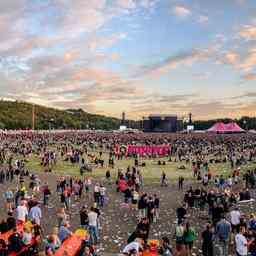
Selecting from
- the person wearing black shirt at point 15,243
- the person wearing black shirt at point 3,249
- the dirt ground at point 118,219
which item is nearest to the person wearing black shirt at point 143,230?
the dirt ground at point 118,219

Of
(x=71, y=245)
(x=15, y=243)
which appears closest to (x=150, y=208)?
(x=71, y=245)

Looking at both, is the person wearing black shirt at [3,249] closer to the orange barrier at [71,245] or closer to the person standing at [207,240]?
the orange barrier at [71,245]

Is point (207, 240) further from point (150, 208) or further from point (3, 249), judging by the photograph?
point (150, 208)

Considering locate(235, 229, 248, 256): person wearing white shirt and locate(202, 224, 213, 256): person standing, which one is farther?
locate(202, 224, 213, 256): person standing

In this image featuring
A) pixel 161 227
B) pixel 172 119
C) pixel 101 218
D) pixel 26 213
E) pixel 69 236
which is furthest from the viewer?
pixel 172 119

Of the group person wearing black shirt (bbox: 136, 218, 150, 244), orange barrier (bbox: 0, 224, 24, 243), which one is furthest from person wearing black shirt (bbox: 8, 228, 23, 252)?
person wearing black shirt (bbox: 136, 218, 150, 244)

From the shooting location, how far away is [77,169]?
148 feet

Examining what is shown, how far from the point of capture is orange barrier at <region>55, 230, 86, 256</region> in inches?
480

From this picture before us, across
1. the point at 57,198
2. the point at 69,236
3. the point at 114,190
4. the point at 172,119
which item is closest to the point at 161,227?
the point at 69,236

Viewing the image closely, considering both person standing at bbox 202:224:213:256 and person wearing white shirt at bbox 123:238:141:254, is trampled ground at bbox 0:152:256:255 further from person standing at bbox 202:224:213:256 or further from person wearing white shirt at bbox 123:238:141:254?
person wearing white shirt at bbox 123:238:141:254

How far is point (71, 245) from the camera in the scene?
12844 mm

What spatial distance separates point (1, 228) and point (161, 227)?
7.82 meters

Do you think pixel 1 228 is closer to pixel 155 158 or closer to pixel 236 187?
pixel 236 187

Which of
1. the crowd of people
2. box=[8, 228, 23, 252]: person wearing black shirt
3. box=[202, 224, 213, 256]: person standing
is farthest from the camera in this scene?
box=[202, 224, 213, 256]: person standing
